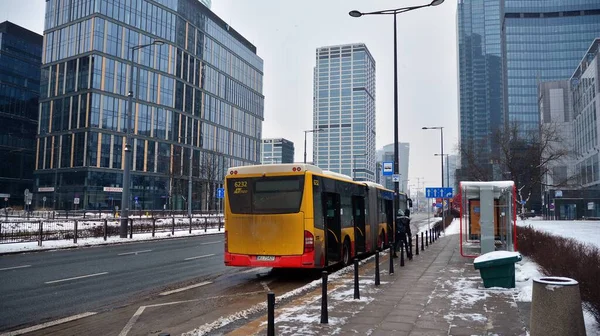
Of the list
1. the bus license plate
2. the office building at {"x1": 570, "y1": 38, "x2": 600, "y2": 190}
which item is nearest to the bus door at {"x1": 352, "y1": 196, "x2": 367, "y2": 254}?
the bus license plate

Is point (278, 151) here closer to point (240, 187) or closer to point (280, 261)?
point (240, 187)

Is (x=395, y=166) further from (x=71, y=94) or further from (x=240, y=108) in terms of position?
(x=240, y=108)

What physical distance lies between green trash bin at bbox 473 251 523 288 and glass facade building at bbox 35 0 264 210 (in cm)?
5843

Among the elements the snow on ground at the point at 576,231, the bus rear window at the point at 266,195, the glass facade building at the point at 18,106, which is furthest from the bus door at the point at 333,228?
the glass facade building at the point at 18,106

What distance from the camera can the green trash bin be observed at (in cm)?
972

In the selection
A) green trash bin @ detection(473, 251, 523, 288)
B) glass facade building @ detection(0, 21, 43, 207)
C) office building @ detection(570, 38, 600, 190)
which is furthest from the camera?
glass facade building @ detection(0, 21, 43, 207)

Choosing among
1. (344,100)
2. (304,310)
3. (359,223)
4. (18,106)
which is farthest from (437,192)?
(18,106)

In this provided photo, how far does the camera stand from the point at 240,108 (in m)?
110

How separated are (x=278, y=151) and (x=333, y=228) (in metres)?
97.2

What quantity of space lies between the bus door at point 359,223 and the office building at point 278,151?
3203 inches

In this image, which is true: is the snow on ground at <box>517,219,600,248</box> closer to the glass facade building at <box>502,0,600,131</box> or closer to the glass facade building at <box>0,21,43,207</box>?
the glass facade building at <box>0,21,43,207</box>

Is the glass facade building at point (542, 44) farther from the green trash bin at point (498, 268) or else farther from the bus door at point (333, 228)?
the green trash bin at point (498, 268)

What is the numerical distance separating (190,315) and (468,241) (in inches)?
705

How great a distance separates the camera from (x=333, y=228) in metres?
13.6
